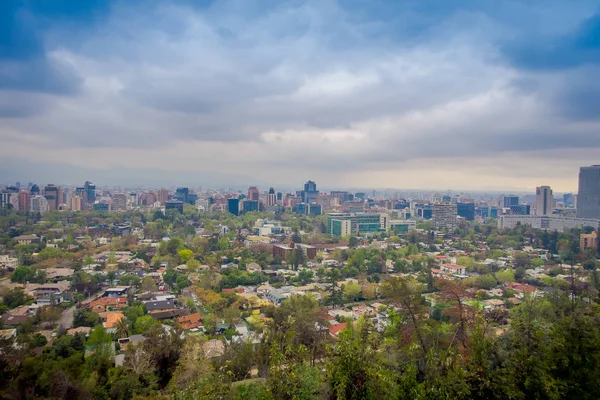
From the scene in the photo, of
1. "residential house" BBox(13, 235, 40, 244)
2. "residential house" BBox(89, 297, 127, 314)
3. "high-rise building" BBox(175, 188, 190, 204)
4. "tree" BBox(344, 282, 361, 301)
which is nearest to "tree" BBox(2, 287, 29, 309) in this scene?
"residential house" BBox(89, 297, 127, 314)

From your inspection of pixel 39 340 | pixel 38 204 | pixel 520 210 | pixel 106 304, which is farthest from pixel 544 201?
pixel 38 204

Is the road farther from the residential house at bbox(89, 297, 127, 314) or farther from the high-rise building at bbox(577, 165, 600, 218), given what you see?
the high-rise building at bbox(577, 165, 600, 218)

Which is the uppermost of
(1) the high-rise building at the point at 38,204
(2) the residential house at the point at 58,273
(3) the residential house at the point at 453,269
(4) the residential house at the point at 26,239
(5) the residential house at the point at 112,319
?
(1) the high-rise building at the point at 38,204

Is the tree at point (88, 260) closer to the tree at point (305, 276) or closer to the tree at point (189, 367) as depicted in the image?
the tree at point (305, 276)

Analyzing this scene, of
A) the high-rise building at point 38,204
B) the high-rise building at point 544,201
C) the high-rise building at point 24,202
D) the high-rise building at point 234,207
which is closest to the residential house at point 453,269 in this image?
the high-rise building at point 234,207

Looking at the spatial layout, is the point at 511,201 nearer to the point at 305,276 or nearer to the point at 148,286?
the point at 305,276

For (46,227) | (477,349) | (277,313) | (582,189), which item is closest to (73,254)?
(46,227)

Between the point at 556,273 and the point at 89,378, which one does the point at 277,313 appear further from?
the point at 556,273
